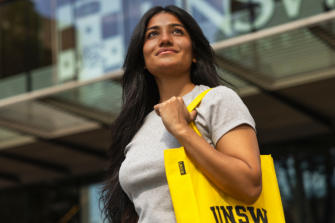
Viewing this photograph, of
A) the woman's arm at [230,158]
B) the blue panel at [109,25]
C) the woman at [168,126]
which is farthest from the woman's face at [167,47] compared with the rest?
the blue panel at [109,25]

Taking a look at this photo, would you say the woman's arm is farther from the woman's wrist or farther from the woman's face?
the woman's face

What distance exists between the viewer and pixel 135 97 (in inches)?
83.4

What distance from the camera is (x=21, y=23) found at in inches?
379

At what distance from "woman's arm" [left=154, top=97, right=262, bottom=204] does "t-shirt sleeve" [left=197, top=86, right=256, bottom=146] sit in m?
0.02

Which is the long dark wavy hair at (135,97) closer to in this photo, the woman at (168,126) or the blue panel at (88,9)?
the woman at (168,126)

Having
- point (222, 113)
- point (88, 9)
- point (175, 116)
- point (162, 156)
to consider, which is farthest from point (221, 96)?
point (88, 9)

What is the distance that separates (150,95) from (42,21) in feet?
25.4

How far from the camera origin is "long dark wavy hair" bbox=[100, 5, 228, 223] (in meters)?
1.95

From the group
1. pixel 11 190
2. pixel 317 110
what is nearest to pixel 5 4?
pixel 11 190

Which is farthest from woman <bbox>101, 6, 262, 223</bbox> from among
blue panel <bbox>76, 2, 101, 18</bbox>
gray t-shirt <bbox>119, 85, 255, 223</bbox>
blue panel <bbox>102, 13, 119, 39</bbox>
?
blue panel <bbox>76, 2, 101, 18</bbox>

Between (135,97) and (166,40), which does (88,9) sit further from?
(166,40)

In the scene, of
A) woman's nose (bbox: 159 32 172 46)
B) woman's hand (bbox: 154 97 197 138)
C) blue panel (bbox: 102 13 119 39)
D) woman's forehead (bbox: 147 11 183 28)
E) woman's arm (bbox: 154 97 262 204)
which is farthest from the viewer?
blue panel (bbox: 102 13 119 39)

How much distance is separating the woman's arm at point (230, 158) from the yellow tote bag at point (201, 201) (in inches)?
1.0

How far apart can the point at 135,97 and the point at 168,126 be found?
613 millimetres
